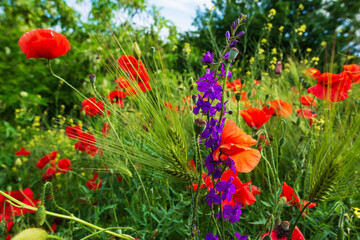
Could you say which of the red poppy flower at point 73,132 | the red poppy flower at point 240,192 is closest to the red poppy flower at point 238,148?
the red poppy flower at point 240,192

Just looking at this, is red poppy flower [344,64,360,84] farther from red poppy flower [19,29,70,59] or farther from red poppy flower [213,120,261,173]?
red poppy flower [19,29,70,59]

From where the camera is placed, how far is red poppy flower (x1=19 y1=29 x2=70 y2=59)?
0.74 m

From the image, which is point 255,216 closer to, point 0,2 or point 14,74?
point 14,74

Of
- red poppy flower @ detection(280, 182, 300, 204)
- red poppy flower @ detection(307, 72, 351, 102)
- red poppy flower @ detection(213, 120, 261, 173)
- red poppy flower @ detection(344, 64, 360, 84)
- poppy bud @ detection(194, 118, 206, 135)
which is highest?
red poppy flower @ detection(344, 64, 360, 84)

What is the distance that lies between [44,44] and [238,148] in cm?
62

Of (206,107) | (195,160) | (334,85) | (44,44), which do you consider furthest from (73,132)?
(334,85)

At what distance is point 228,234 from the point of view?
93 centimetres

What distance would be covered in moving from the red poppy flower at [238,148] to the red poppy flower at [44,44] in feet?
1.82

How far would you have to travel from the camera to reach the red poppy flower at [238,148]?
0.55m

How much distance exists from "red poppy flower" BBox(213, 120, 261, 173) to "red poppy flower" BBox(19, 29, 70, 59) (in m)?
0.56

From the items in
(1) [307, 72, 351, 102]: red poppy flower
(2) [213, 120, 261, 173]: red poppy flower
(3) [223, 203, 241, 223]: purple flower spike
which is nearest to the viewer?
(2) [213, 120, 261, 173]: red poppy flower

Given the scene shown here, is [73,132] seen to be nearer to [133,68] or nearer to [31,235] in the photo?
[133,68]

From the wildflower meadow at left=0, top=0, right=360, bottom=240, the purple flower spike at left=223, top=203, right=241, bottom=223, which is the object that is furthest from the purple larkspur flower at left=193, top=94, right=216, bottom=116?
the purple flower spike at left=223, top=203, right=241, bottom=223

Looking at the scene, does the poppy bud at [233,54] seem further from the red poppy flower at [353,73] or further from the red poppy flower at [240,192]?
the red poppy flower at [353,73]
